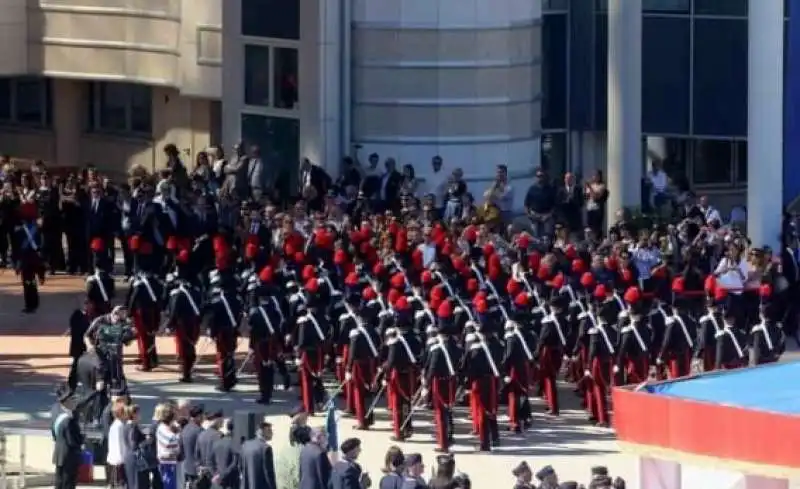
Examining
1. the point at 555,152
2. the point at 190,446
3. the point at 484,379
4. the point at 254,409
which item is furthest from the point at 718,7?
the point at 190,446

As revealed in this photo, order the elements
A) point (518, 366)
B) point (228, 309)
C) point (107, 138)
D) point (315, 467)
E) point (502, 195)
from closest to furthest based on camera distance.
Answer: point (315, 467) < point (518, 366) < point (228, 309) < point (502, 195) < point (107, 138)

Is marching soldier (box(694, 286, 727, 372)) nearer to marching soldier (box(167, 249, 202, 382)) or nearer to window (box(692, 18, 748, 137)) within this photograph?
marching soldier (box(167, 249, 202, 382))

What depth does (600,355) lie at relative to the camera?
31.7m

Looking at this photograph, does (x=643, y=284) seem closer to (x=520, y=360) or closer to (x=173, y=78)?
(x=520, y=360)

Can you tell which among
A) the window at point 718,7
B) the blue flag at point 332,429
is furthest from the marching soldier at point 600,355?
the window at point 718,7

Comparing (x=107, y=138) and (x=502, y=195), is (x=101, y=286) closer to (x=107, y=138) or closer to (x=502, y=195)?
(x=502, y=195)

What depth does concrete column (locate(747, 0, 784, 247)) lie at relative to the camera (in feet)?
126

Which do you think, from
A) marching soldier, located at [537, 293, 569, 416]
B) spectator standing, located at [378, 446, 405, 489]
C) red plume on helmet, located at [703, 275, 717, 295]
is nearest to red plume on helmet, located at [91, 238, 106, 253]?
marching soldier, located at [537, 293, 569, 416]

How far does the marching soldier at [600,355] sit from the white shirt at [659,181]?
38.0ft

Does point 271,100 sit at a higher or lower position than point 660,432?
higher

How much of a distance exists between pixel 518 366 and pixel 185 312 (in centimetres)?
447

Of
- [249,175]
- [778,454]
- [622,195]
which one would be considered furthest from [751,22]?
[778,454]

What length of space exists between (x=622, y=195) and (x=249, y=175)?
5410mm

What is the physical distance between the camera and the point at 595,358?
104 feet
